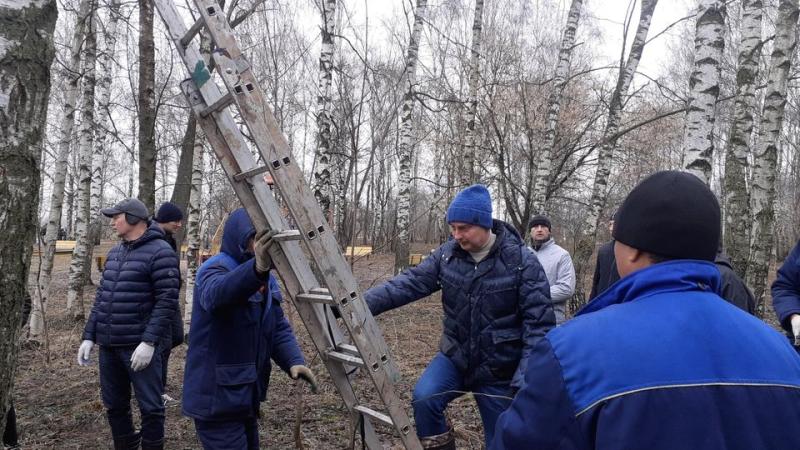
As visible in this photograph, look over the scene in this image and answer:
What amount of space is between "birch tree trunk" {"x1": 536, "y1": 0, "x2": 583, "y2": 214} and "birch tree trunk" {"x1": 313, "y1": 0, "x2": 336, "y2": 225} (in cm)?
387

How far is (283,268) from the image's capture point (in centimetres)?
253

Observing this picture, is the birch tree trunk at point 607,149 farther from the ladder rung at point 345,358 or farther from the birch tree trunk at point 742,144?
the ladder rung at point 345,358

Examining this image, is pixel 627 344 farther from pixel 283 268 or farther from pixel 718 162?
pixel 718 162

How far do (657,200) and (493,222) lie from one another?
1991 mm

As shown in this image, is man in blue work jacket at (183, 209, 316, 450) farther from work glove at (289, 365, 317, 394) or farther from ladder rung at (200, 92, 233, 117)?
ladder rung at (200, 92, 233, 117)

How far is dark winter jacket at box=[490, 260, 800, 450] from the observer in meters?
1.14

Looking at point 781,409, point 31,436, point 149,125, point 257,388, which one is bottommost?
point 31,436

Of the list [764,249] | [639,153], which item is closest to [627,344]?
[764,249]

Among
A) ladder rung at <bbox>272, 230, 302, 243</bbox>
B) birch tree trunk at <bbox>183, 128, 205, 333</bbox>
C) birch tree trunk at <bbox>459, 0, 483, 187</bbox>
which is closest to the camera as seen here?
ladder rung at <bbox>272, 230, 302, 243</bbox>

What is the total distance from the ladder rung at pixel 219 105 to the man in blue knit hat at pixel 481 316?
1.50 metres

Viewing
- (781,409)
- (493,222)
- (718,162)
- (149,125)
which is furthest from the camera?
(718,162)

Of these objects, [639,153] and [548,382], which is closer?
[548,382]

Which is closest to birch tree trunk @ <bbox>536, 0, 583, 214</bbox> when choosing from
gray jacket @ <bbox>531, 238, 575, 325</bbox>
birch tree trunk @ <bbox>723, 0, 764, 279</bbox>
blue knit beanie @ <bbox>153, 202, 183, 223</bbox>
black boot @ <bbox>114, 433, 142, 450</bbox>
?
birch tree trunk @ <bbox>723, 0, 764, 279</bbox>

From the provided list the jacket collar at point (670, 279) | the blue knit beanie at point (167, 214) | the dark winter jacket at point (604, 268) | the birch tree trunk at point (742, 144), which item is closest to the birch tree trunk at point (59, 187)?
the blue knit beanie at point (167, 214)
